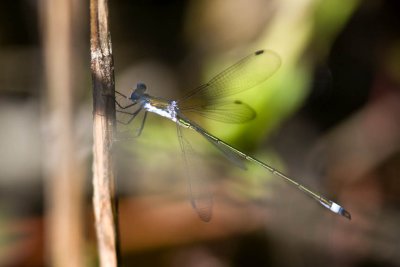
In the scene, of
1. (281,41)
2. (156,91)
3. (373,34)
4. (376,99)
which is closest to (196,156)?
(156,91)

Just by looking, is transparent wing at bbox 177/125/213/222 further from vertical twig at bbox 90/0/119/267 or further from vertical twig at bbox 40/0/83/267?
vertical twig at bbox 90/0/119/267

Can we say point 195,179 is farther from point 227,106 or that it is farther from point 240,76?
point 240,76

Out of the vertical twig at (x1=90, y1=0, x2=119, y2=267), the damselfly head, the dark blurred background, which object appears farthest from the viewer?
the dark blurred background

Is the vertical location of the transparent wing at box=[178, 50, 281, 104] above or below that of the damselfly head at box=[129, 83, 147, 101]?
above

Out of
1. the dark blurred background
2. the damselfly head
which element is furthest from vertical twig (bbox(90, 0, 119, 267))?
the dark blurred background

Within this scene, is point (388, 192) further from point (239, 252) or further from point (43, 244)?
point (43, 244)

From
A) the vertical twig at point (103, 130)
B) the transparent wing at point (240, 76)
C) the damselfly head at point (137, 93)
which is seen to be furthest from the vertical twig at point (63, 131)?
the transparent wing at point (240, 76)

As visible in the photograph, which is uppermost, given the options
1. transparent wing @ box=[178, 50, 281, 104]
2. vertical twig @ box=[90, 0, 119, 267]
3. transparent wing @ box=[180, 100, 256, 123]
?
transparent wing @ box=[178, 50, 281, 104]
